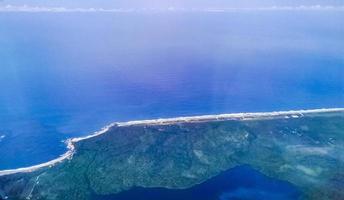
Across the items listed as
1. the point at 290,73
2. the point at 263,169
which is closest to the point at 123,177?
the point at 263,169

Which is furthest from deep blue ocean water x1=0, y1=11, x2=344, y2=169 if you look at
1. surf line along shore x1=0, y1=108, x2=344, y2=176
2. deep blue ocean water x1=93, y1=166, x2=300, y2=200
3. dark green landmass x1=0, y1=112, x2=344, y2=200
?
deep blue ocean water x1=93, y1=166, x2=300, y2=200

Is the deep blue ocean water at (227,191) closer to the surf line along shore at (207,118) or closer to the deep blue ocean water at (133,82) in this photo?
the surf line along shore at (207,118)

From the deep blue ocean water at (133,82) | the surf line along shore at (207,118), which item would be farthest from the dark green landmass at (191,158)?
the deep blue ocean water at (133,82)

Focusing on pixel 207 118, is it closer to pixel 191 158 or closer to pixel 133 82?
pixel 191 158

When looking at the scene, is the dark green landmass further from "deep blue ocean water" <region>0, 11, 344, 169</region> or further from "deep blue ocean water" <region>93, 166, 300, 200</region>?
"deep blue ocean water" <region>0, 11, 344, 169</region>

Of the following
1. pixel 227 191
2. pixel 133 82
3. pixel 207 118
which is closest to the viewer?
pixel 227 191

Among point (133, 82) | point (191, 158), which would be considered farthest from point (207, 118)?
point (133, 82)
